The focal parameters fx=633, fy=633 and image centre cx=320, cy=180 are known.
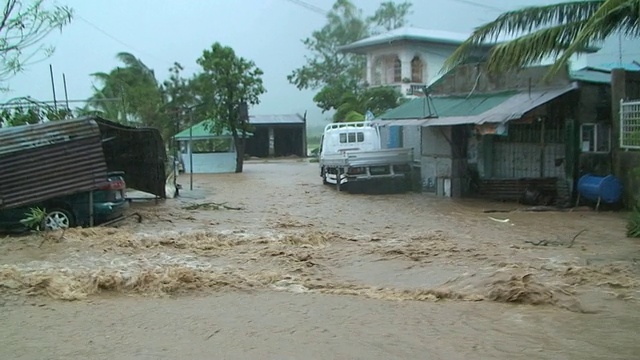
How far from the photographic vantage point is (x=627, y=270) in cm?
812

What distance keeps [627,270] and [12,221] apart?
34.2ft

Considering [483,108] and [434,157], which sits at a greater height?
[483,108]

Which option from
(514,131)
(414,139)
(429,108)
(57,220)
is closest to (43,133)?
(57,220)

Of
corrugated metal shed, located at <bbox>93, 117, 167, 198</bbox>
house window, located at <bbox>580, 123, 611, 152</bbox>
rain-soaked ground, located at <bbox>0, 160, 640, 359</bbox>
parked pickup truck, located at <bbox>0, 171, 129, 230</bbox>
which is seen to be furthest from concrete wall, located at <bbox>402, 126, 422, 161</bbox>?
parked pickup truck, located at <bbox>0, 171, 129, 230</bbox>

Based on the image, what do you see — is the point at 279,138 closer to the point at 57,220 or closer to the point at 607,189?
the point at 607,189

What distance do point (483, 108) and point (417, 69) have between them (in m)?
20.8

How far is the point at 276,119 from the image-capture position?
48000 millimetres

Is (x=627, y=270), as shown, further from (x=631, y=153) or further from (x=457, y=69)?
(x=457, y=69)

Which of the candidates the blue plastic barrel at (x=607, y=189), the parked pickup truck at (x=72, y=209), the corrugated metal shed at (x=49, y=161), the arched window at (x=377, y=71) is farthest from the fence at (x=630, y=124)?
the arched window at (x=377, y=71)

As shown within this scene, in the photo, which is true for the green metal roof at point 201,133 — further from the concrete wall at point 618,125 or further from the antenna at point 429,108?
the concrete wall at point 618,125

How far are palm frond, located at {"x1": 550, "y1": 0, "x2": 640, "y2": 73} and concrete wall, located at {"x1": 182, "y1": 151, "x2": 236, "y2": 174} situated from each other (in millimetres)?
24864

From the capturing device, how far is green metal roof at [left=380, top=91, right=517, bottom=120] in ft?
55.3

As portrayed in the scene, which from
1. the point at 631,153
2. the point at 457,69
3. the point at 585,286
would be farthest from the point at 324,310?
the point at 457,69

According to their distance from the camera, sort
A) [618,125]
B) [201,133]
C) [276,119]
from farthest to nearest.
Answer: [276,119], [201,133], [618,125]
